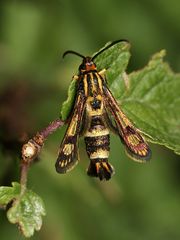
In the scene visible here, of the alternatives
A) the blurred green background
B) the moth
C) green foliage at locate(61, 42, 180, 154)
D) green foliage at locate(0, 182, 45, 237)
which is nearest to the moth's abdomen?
the moth

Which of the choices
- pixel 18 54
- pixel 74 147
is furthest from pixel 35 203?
pixel 18 54

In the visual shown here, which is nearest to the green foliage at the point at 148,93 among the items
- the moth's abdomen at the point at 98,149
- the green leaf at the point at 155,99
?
the green leaf at the point at 155,99

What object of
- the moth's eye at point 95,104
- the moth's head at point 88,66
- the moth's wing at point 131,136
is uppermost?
the moth's head at point 88,66

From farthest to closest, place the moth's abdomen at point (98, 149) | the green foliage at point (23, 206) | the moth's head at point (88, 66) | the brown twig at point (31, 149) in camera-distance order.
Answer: the moth's head at point (88, 66), the moth's abdomen at point (98, 149), the green foliage at point (23, 206), the brown twig at point (31, 149)

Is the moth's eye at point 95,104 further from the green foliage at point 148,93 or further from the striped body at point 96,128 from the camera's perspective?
the green foliage at point 148,93

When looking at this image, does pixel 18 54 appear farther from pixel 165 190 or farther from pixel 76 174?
pixel 165 190

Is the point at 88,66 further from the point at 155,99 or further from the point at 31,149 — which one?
the point at 31,149
